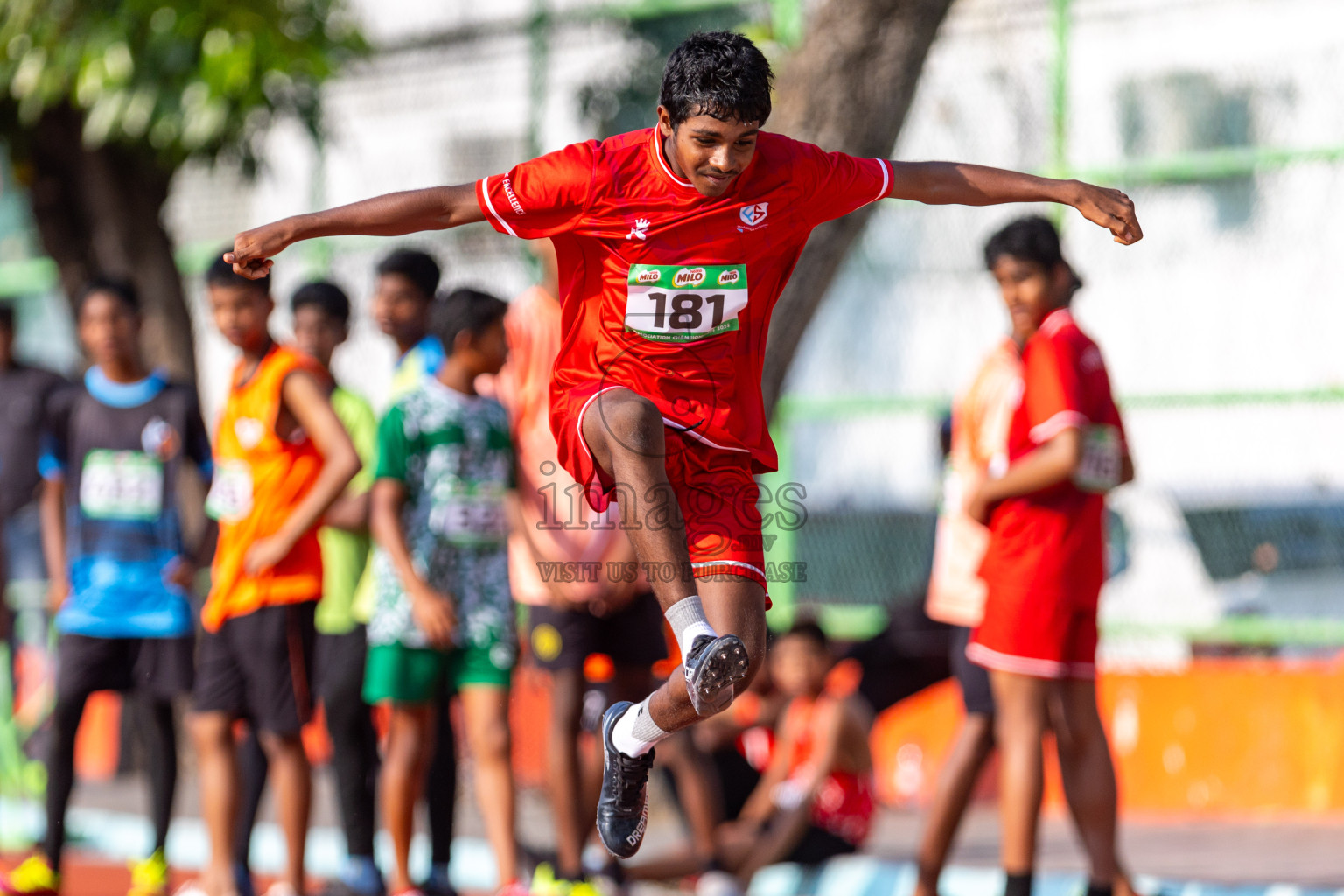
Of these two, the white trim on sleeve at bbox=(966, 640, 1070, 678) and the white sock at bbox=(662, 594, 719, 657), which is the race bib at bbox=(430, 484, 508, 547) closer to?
the white trim on sleeve at bbox=(966, 640, 1070, 678)

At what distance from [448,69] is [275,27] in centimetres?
155

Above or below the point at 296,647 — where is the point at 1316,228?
above

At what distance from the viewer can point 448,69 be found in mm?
9734

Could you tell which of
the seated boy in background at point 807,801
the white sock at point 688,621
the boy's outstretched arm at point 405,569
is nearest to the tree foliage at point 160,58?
the boy's outstretched arm at point 405,569

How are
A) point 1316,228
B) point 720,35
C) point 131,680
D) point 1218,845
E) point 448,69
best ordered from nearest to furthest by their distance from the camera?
1. point 720,35
2. point 131,680
3. point 1218,845
4. point 1316,228
5. point 448,69

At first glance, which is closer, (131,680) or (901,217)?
(131,680)

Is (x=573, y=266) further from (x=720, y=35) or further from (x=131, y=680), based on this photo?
(x=131, y=680)

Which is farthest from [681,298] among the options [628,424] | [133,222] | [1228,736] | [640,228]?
[133,222]

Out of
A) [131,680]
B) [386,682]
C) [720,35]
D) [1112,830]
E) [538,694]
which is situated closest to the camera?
[720,35]

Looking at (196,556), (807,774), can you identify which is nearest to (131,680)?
(196,556)

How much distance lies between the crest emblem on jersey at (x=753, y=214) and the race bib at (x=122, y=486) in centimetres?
307

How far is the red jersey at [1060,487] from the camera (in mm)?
5172

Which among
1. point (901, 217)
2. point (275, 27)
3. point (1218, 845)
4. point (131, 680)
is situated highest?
point (275, 27)

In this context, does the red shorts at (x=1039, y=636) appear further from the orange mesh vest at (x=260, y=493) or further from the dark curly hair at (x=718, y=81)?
the orange mesh vest at (x=260, y=493)
